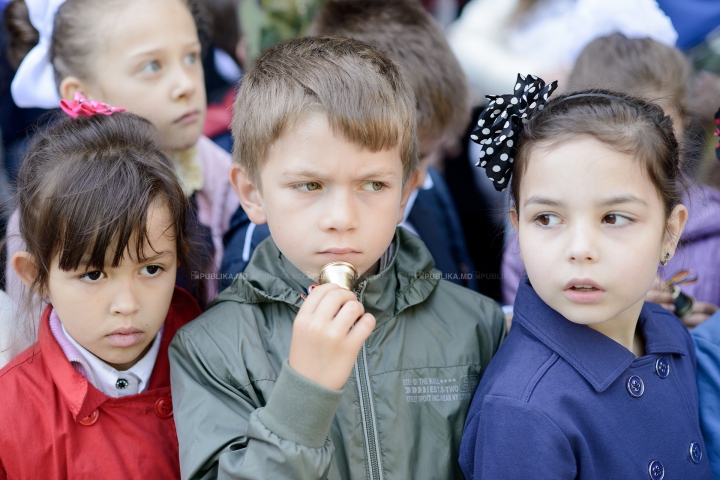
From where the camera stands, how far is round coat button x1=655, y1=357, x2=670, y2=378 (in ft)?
5.85

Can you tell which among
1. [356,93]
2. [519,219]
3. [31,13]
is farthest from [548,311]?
[31,13]

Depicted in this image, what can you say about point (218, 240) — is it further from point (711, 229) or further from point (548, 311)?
point (711, 229)

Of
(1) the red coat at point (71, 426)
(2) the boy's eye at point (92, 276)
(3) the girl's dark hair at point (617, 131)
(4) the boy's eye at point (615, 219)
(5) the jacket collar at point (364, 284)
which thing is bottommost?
(1) the red coat at point (71, 426)

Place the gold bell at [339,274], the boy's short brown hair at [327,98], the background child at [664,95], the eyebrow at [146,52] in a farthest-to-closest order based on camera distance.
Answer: the background child at [664,95], the eyebrow at [146,52], the boy's short brown hair at [327,98], the gold bell at [339,274]

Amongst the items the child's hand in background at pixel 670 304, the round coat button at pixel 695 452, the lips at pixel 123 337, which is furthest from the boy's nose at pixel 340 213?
the child's hand in background at pixel 670 304

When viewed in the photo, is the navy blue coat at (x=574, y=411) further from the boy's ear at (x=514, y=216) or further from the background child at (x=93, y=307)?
the background child at (x=93, y=307)

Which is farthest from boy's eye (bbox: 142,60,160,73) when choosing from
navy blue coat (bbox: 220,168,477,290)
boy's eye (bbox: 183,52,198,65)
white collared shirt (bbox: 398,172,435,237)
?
white collared shirt (bbox: 398,172,435,237)

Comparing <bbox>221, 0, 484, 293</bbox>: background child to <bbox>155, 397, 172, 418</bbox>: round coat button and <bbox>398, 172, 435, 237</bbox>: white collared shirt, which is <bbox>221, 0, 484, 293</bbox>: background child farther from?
<bbox>155, 397, 172, 418</bbox>: round coat button

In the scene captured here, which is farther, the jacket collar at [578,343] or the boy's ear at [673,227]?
the boy's ear at [673,227]

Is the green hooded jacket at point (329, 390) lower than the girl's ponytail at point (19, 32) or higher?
lower

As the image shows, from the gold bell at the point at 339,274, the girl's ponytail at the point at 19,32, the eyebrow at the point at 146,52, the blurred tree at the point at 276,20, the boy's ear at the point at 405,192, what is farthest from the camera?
the blurred tree at the point at 276,20

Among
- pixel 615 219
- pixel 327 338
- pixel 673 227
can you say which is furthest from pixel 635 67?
pixel 327 338

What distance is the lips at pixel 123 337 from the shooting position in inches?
70.0

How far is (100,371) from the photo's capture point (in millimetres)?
1825
